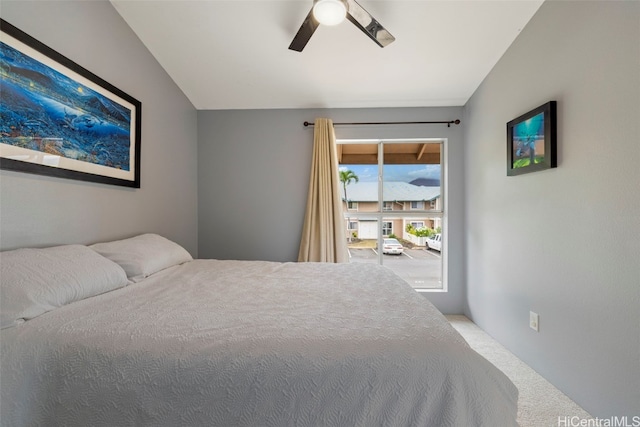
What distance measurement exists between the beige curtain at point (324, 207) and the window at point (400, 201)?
1.04 feet

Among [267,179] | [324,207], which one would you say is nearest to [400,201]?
[324,207]

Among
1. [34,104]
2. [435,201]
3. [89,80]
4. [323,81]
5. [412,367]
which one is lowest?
[412,367]

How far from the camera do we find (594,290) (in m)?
1.45

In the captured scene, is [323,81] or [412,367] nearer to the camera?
[412,367]

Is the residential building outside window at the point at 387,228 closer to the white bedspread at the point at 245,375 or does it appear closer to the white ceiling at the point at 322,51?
the white ceiling at the point at 322,51

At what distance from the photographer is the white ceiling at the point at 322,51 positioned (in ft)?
6.31

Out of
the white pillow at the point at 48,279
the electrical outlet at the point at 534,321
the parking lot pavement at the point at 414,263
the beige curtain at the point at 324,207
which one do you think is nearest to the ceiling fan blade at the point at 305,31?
the beige curtain at the point at 324,207

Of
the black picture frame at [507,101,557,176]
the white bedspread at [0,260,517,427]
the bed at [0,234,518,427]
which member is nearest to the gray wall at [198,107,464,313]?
the black picture frame at [507,101,557,176]

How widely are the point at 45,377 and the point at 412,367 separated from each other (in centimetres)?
113

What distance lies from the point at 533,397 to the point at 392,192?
2112 millimetres

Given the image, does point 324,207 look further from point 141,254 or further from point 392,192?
point 141,254

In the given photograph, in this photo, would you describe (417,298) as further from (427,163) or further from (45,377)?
(427,163)

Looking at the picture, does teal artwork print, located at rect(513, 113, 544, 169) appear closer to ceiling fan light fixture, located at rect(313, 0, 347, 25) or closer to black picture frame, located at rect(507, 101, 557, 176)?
black picture frame, located at rect(507, 101, 557, 176)

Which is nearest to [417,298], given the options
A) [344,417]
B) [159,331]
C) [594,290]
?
[344,417]
